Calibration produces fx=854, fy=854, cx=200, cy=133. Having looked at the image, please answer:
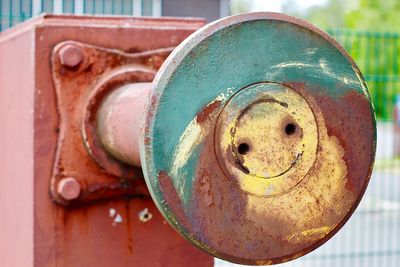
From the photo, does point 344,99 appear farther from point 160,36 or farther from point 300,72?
point 160,36

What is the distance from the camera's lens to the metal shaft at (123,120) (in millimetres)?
1547

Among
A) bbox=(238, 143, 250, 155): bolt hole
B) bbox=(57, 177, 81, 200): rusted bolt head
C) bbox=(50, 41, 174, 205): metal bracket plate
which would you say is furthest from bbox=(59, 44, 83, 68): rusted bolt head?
bbox=(238, 143, 250, 155): bolt hole

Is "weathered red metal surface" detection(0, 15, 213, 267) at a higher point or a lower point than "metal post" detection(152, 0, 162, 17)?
lower

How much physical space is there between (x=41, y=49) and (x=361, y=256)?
6.00m

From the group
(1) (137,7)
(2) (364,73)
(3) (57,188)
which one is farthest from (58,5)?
(2) (364,73)

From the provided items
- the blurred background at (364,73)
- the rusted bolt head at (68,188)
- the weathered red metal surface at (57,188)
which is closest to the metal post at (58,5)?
the blurred background at (364,73)

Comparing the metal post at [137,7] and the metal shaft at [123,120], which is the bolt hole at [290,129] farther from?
the metal post at [137,7]

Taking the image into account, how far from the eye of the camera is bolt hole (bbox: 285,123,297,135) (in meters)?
1.36

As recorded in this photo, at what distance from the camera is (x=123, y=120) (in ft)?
5.21

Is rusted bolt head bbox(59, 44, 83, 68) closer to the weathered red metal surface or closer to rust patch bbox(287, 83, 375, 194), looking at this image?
the weathered red metal surface

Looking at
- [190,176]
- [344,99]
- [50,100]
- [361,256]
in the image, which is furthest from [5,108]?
[361,256]

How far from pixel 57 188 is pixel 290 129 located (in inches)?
21.5

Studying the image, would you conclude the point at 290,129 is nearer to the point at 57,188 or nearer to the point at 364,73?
the point at 57,188

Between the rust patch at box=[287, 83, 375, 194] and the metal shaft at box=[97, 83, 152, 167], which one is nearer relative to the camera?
the rust patch at box=[287, 83, 375, 194]
